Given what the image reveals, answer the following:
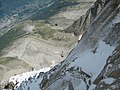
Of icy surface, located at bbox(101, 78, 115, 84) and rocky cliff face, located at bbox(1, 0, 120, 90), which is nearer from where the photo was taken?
icy surface, located at bbox(101, 78, 115, 84)

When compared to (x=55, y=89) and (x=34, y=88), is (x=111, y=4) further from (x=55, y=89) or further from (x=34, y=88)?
(x=34, y=88)

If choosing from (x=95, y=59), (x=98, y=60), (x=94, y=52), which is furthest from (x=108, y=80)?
(x=94, y=52)

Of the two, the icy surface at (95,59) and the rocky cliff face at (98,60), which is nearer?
the rocky cliff face at (98,60)

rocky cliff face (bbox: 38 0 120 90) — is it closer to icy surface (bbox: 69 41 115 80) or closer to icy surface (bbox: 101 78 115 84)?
icy surface (bbox: 69 41 115 80)

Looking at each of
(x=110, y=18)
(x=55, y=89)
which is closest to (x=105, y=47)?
(x=110, y=18)

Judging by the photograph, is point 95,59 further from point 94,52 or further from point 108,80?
point 108,80

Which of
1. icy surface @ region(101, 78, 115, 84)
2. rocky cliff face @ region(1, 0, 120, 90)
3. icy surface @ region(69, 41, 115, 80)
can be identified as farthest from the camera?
icy surface @ region(69, 41, 115, 80)

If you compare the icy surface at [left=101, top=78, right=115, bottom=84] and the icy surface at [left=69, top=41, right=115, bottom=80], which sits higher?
the icy surface at [left=69, top=41, right=115, bottom=80]

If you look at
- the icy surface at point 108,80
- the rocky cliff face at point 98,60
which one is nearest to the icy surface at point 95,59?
the rocky cliff face at point 98,60

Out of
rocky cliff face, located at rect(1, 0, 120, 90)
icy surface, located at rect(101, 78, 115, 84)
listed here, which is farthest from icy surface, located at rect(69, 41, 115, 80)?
icy surface, located at rect(101, 78, 115, 84)

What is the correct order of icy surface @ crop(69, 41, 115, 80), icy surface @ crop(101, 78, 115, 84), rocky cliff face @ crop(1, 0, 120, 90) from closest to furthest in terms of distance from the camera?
icy surface @ crop(101, 78, 115, 84) → rocky cliff face @ crop(1, 0, 120, 90) → icy surface @ crop(69, 41, 115, 80)

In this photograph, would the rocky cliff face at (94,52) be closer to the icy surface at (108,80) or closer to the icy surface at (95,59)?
the icy surface at (95,59)

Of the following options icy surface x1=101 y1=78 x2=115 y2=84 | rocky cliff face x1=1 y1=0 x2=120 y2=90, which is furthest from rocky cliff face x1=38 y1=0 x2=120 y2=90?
icy surface x1=101 y1=78 x2=115 y2=84
